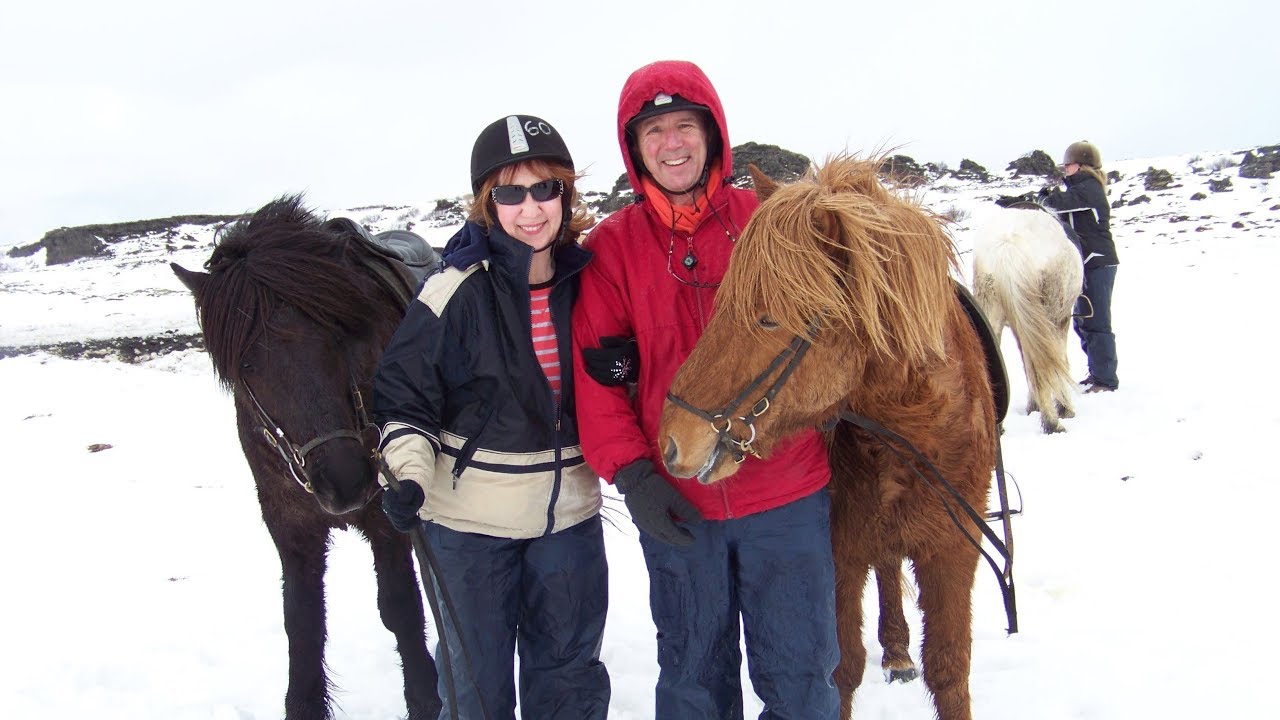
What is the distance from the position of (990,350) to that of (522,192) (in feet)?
5.29

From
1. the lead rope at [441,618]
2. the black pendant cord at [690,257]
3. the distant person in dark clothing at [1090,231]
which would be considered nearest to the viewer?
the black pendant cord at [690,257]

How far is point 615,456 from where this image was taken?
185 centimetres

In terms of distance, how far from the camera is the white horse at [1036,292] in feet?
18.8

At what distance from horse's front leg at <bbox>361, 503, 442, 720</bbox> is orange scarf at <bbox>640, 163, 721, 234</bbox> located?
5.15 feet

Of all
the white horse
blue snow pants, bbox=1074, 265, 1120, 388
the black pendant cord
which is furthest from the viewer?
blue snow pants, bbox=1074, 265, 1120, 388

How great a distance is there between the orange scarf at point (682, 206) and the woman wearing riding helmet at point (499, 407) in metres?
0.25

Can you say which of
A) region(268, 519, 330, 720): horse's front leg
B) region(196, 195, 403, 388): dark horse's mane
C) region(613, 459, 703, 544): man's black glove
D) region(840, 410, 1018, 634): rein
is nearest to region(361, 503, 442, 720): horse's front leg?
region(268, 519, 330, 720): horse's front leg

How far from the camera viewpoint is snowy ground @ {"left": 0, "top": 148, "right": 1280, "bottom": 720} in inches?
113

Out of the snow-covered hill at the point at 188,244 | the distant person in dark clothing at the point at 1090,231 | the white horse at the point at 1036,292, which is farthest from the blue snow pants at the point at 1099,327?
the snow-covered hill at the point at 188,244

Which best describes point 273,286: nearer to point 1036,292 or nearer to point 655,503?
point 655,503

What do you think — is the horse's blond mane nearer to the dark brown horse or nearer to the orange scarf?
the orange scarf

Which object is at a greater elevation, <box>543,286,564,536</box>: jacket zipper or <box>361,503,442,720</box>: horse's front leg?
<box>543,286,564,536</box>: jacket zipper

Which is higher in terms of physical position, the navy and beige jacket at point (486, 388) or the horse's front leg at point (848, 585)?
the navy and beige jacket at point (486, 388)

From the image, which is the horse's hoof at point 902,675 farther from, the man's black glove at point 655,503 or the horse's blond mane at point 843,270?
the horse's blond mane at point 843,270
